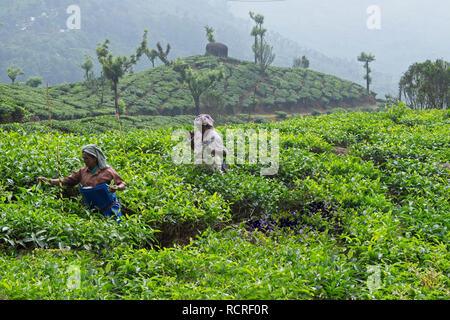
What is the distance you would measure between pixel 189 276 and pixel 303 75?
5402cm

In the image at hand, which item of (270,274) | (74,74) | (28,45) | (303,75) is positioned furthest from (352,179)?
(28,45)

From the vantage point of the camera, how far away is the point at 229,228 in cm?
576

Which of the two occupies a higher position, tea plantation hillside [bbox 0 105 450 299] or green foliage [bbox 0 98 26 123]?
green foliage [bbox 0 98 26 123]

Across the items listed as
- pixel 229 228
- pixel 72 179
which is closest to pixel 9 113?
pixel 72 179

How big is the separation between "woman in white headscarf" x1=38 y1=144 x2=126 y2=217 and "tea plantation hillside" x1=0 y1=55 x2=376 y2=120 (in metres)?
26.4

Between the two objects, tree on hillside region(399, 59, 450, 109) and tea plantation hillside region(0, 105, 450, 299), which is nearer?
tea plantation hillside region(0, 105, 450, 299)

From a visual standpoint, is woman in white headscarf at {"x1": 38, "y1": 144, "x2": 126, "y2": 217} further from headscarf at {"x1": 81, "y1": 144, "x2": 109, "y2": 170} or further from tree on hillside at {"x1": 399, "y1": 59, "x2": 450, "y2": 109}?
tree on hillside at {"x1": 399, "y1": 59, "x2": 450, "y2": 109}

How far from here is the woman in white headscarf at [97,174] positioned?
4.98 meters

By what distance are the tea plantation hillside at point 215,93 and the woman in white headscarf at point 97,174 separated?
2639 centimetres

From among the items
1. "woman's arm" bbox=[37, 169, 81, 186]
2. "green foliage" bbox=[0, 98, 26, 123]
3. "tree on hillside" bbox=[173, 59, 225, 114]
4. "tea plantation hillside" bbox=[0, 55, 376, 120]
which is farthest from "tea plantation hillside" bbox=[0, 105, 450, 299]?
"tree on hillside" bbox=[173, 59, 225, 114]

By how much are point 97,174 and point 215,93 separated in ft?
115

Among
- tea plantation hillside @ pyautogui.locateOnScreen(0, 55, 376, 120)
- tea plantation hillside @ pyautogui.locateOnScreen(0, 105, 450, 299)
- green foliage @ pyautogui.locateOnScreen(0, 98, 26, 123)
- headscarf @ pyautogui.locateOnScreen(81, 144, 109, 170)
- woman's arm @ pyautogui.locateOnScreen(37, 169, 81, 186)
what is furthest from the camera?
tea plantation hillside @ pyautogui.locateOnScreen(0, 55, 376, 120)

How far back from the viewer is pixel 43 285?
133 inches

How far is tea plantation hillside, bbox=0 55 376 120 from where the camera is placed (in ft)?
118
